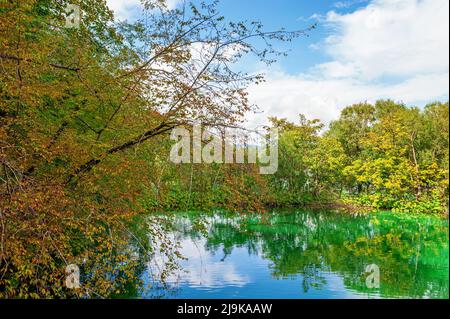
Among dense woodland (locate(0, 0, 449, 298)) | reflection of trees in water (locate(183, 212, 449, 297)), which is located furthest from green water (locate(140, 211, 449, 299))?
dense woodland (locate(0, 0, 449, 298))

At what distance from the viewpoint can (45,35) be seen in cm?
499

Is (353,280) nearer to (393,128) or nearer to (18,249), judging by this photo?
(18,249)

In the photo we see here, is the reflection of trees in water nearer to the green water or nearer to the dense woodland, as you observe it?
the green water

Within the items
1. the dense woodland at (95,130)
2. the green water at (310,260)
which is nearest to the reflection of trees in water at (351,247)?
the green water at (310,260)

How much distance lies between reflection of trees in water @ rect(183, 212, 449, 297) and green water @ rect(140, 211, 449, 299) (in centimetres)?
2

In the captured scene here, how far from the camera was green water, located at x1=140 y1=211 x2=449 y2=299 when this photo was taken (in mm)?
6633

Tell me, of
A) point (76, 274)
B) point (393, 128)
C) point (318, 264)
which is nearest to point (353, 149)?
point (393, 128)

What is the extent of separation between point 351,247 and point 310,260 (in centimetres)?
192

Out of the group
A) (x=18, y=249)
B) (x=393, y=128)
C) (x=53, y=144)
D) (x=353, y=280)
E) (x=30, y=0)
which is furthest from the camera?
(x=393, y=128)

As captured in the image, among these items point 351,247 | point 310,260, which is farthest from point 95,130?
point 351,247
